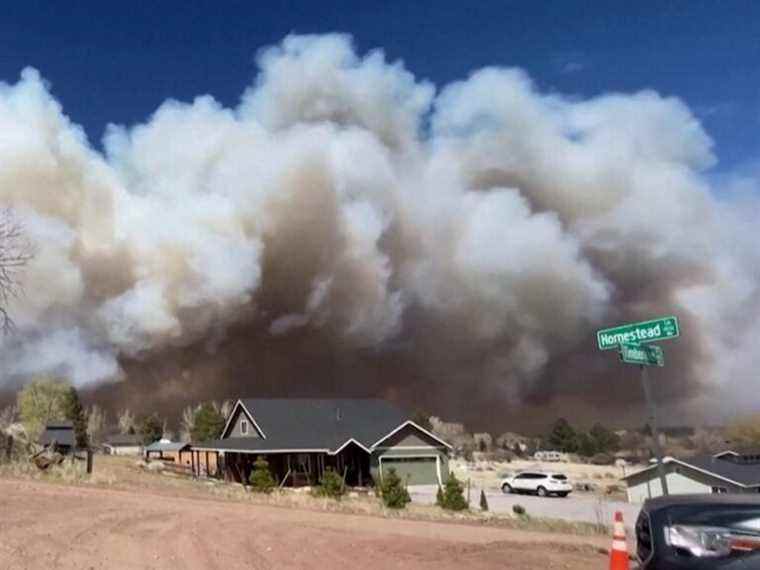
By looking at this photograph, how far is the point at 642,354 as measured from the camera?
29.7 feet

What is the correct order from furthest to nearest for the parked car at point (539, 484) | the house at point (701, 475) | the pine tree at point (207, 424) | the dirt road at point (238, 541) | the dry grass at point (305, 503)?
1. the pine tree at point (207, 424)
2. the parked car at point (539, 484)
3. the house at point (701, 475)
4. the dry grass at point (305, 503)
5. the dirt road at point (238, 541)

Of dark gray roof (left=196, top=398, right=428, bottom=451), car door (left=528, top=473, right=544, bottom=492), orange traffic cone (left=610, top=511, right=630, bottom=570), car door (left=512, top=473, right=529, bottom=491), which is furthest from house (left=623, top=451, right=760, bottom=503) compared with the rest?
orange traffic cone (left=610, top=511, right=630, bottom=570)

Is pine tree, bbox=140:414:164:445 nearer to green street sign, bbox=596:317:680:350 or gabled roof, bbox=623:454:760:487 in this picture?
gabled roof, bbox=623:454:760:487

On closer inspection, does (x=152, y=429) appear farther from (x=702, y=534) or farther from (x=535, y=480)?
(x=702, y=534)

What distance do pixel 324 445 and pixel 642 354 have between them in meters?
33.0

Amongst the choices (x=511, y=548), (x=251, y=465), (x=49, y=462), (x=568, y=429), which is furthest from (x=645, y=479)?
(x=568, y=429)

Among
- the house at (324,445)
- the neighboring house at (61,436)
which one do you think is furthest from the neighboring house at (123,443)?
the house at (324,445)

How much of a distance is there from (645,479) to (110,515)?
3673 centimetres

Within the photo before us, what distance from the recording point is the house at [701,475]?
3572 centimetres

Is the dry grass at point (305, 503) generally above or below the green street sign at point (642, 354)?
below

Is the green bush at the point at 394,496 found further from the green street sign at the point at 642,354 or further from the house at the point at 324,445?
the green street sign at the point at 642,354

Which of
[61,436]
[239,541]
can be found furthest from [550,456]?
[239,541]

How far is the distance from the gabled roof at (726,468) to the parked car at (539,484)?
4629mm

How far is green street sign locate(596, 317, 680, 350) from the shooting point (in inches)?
344
